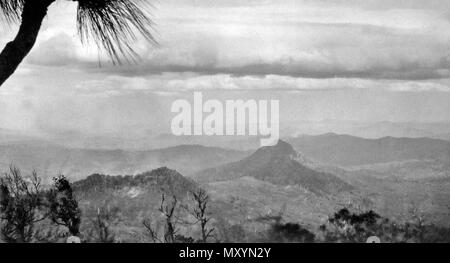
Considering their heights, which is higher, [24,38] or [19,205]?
[24,38]

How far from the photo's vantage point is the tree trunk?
24.3 ft

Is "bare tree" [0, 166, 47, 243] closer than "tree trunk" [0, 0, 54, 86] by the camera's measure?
No

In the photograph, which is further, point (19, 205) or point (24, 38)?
point (19, 205)

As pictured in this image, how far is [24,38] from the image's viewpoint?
779 cm

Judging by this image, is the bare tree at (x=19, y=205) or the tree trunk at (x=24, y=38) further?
the bare tree at (x=19, y=205)

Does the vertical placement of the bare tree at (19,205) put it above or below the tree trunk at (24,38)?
below

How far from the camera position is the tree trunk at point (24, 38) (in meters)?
7.39

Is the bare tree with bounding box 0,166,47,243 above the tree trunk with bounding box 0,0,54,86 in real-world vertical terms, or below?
below
